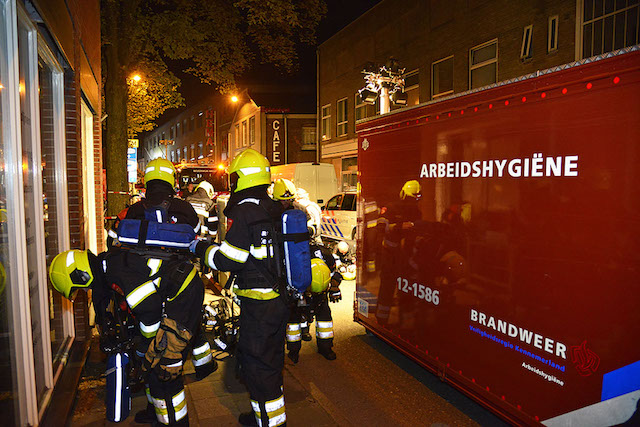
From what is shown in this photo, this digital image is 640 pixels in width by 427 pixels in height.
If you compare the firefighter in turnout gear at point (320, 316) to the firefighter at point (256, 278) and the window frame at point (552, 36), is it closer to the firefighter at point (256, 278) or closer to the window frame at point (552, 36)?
the firefighter at point (256, 278)

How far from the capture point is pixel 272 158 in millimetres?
33031

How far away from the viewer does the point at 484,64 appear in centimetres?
1586

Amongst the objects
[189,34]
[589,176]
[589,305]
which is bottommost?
[589,305]

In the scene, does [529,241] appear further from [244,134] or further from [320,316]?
[244,134]

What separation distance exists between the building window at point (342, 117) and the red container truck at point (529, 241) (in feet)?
64.9

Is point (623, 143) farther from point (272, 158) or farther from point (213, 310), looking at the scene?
point (272, 158)

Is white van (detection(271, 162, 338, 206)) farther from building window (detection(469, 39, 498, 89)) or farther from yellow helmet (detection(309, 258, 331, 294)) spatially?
yellow helmet (detection(309, 258, 331, 294))

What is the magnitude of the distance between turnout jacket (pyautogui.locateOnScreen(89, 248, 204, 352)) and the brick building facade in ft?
26.4

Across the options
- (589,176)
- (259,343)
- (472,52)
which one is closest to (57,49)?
(259,343)

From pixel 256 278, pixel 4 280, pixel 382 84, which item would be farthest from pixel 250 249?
pixel 382 84

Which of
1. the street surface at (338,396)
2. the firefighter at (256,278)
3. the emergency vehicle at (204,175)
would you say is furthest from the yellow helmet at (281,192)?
the emergency vehicle at (204,175)

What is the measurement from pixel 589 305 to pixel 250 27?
13244 mm

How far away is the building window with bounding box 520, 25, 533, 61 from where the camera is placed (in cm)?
1389

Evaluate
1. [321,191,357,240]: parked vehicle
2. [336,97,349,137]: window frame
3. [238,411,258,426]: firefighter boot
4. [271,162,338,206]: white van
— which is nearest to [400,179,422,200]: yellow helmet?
[238,411,258,426]: firefighter boot
